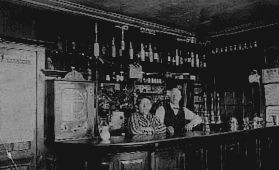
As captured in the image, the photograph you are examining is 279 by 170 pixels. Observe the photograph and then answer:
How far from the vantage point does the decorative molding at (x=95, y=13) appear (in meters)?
5.28

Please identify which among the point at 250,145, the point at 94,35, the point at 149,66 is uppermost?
the point at 94,35

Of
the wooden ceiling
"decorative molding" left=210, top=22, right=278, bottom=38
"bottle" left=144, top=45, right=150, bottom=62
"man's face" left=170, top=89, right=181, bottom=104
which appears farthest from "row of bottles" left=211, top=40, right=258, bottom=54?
"man's face" left=170, top=89, right=181, bottom=104

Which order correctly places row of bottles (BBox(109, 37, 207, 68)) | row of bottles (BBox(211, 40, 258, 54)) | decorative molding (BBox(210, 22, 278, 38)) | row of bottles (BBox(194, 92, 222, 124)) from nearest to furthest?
row of bottles (BBox(109, 37, 207, 68))
decorative molding (BBox(210, 22, 278, 38))
row of bottles (BBox(211, 40, 258, 54))
row of bottles (BBox(194, 92, 222, 124))

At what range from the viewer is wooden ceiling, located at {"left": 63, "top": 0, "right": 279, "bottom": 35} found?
5.60m

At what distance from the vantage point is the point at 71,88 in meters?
5.35

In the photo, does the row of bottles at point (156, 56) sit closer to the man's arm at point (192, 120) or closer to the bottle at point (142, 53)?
the bottle at point (142, 53)

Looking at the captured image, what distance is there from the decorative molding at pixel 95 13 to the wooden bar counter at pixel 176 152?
7.04 ft

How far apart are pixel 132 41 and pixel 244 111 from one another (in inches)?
116

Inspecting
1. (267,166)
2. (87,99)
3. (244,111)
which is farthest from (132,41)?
(267,166)

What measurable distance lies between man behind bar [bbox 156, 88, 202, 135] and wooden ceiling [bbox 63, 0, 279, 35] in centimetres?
143

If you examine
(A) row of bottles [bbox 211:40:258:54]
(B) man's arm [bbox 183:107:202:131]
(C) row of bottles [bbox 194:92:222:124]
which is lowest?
(B) man's arm [bbox 183:107:202:131]

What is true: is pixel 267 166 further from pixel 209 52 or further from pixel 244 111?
pixel 209 52

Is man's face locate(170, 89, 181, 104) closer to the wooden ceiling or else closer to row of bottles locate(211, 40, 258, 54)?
the wooden ceiling

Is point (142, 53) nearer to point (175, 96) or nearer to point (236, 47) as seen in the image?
point (175, 96)
